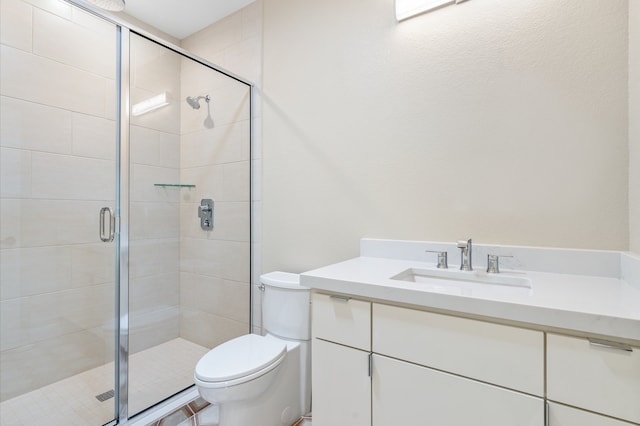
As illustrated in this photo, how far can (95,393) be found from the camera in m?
1.72

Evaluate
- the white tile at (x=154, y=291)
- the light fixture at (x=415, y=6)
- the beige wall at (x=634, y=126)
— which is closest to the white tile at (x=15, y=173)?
the white tile at (x=154, y=291)

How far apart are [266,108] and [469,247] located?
1.52 m

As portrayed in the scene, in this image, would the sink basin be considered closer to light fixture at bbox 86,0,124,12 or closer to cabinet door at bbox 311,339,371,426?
cabinet door at bbox 311,339,371,426

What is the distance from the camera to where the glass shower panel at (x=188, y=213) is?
198 cm

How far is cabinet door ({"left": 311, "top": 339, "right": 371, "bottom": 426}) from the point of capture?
1054 mm

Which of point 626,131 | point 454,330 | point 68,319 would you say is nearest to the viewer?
point 454,330

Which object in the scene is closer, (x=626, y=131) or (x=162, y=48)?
A: (x=626, y=131)

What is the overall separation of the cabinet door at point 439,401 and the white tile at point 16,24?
236 centimetres

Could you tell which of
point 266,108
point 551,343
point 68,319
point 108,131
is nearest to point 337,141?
point 266,108

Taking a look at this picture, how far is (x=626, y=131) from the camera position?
1.09 metres

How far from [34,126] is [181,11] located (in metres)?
1.24

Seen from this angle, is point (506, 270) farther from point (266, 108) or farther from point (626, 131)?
point (266, 108)

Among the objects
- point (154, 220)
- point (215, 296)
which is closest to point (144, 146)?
point (154, 220)

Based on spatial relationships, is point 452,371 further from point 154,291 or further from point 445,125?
point 154,291
